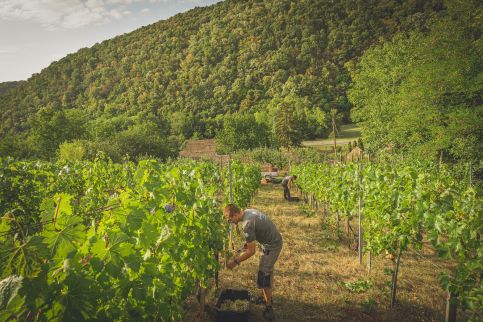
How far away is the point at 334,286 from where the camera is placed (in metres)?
5.38

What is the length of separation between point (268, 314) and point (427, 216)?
100 inches

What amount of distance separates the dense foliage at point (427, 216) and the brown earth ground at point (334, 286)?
2.01 ft

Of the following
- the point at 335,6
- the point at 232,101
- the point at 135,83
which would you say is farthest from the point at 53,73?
the point at 335,6

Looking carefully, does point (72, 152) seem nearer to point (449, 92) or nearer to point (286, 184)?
point (286, 184)

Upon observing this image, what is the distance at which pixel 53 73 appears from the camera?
410 ft

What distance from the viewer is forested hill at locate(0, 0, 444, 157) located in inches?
2680

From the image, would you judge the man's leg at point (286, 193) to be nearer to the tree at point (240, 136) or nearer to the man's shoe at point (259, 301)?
the man's shoe at point (259, 301)

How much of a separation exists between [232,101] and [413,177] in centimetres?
8562

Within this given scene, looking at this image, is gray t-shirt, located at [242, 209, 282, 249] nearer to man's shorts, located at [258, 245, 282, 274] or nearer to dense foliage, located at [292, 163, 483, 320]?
man's shorts, located at [258, 245, 282, 274]

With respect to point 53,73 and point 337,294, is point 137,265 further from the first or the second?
point 53,73

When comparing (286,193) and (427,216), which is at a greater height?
(427,216)

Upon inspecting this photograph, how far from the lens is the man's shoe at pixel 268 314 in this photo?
4.26m

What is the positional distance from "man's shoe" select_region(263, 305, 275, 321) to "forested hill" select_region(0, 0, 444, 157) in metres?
34.1

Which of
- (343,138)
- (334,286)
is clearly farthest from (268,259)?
(343,138)
